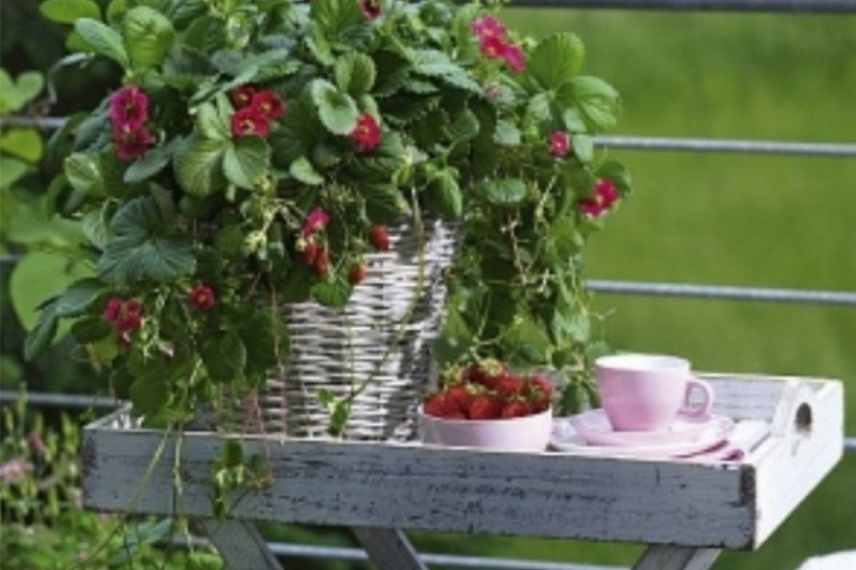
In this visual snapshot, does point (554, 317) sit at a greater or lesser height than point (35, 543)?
greater

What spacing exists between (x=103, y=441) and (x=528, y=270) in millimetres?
442

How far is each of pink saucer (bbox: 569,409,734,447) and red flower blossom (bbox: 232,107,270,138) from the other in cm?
40

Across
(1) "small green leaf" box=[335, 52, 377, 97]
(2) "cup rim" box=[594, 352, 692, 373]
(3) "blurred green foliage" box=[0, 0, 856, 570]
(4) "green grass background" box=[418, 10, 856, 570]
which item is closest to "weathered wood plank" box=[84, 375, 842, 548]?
(2) "cup rim" box=[594, 352, 692, 373]

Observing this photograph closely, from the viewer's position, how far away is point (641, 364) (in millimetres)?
2465

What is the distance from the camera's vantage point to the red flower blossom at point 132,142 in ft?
7.80

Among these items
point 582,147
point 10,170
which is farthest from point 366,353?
point 10,170

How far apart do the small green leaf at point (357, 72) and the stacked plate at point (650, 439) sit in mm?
Answer: 364

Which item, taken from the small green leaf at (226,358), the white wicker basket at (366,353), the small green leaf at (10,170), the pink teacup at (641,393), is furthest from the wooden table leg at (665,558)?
the small green leaf at (10,170)

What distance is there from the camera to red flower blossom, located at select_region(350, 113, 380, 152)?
92.1 inches

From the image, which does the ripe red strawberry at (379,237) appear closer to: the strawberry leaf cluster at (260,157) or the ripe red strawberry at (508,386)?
the strawberry leaf cluster at (260,157)

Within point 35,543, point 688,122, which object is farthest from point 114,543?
point 688,122

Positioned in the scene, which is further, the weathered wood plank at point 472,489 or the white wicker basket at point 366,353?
the white wicker basket at point 366,353

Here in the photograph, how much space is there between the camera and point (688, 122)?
8.03 meters

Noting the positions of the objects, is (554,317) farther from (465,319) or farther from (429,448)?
(429,448)
